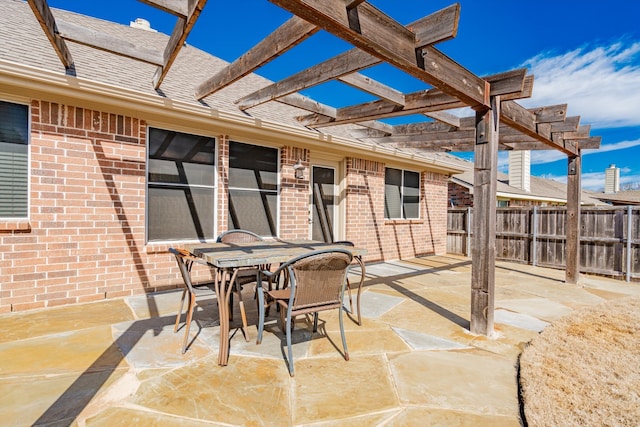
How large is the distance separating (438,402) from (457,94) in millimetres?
2801

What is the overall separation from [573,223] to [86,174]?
8439 mm

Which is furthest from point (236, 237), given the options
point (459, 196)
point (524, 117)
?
point (459, 196)

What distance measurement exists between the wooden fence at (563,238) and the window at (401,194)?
86.0 inches

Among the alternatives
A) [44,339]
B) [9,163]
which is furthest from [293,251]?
[9,163]

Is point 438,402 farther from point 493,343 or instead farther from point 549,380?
point 493,343

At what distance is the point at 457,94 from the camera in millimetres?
3334

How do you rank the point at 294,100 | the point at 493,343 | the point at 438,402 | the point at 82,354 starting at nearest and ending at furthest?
the point at 438,402 < the point at 82,354 < the point at 493,343 < the point at 294,100

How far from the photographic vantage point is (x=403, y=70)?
2896 millimetres

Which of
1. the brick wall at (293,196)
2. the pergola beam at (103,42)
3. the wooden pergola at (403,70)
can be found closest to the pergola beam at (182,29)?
the wooden pergola at (403,70)

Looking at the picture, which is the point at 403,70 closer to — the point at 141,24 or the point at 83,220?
the point at 83,220

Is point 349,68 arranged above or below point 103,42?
below

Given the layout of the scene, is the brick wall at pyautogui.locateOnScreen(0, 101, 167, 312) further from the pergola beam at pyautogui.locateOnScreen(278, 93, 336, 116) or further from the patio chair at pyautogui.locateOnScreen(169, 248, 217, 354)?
the pergola beam at pyautogui.locateOnScreen(278, 93, 336, 116)

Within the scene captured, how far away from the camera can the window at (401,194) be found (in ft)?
27.9

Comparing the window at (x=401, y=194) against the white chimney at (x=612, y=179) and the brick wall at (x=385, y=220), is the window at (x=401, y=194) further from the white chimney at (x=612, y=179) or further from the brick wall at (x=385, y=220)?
the white chimney at (x=612, y=179)
